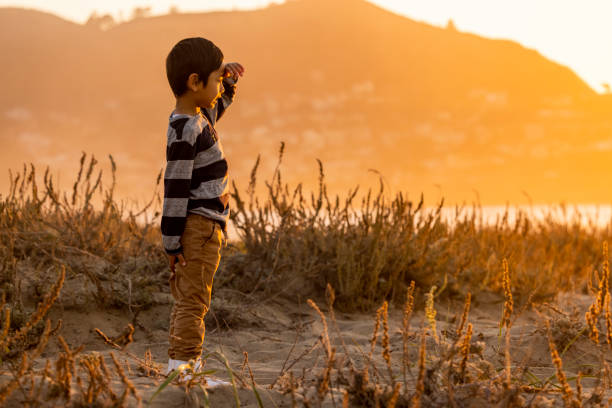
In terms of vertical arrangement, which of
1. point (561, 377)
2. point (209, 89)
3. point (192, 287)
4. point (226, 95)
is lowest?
point (561, 377)

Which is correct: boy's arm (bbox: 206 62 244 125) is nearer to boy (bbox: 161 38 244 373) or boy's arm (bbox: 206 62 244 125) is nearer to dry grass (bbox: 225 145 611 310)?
boy (bbox: 161 38 244 373)

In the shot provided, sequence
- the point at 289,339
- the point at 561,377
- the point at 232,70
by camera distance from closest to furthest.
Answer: the point at 561,377 → the point at 232,70 → the point at 289,339

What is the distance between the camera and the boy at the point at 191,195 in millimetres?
2521

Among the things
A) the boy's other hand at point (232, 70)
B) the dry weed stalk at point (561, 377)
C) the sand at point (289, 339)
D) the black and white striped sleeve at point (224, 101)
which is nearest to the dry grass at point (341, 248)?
the sand at point (289, 339)

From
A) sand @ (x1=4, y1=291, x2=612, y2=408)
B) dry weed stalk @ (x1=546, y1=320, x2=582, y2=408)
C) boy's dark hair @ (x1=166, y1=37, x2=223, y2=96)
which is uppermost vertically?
boy's dark hair @ (x1=166, y1=37, x2=223, y2=96)

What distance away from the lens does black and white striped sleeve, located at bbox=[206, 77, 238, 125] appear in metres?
3.06

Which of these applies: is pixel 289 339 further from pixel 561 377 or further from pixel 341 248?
pixel 561 377

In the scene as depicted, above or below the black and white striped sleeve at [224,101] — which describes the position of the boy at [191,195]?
below

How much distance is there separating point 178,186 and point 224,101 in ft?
2.73

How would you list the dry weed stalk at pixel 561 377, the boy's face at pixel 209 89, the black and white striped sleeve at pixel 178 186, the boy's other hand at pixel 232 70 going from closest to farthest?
the dry weed stalk at pixel 561 377 → the black and white striped sleeve at pixel 178 186 → the boy's face at pixel 209 89 → the boy's other hand at pixel 232 70

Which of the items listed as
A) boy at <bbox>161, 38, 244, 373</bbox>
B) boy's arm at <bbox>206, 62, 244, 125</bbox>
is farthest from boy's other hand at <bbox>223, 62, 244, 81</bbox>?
boy at <bbox>161, 38, 244, 373</bbox>

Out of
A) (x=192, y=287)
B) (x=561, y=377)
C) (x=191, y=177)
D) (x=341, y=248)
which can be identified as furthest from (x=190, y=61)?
(x=341, y=248)

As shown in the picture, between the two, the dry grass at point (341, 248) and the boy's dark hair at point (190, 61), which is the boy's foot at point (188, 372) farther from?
the dry grass at point (341, 248)

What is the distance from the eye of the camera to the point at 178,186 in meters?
2.51
